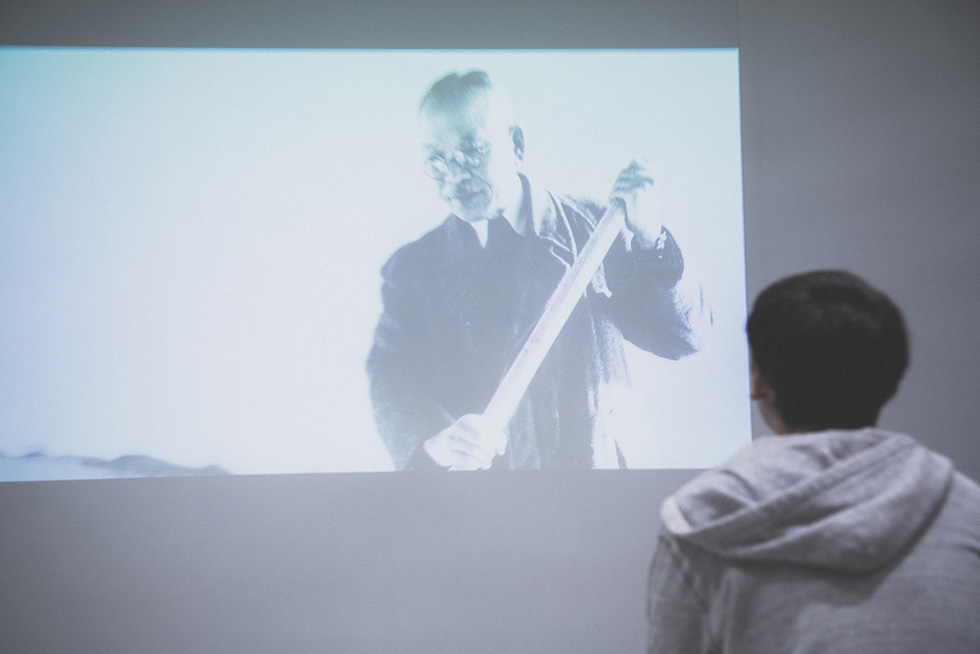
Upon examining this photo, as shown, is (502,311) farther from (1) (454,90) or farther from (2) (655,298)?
(1) (454,90)

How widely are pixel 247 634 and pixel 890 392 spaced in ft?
6.91

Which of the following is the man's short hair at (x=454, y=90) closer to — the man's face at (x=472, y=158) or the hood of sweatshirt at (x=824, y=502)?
the man's face at (x=472, y=158)

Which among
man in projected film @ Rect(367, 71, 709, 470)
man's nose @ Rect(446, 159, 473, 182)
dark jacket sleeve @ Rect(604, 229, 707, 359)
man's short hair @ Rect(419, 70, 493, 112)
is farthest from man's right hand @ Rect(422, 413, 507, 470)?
man's short hair @ Rect(419, 70, 493, 112)

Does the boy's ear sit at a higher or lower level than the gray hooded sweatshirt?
higher

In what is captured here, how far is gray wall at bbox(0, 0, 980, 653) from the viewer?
2.24m

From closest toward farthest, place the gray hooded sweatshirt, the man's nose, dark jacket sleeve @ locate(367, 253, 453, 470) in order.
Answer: the gray hooded sweatshirt
dark jacket sleeve @ locate(367, 253, 453, 470)
the man's nose

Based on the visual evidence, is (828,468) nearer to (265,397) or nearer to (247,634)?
(265,397)

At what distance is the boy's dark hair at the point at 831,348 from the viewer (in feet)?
2.02

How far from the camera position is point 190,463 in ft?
7.23

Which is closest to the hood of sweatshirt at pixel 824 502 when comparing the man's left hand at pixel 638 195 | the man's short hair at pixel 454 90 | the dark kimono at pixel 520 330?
the dark kimono at pixel 520 330

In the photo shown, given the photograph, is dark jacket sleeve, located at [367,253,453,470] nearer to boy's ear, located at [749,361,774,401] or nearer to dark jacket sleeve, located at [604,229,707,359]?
dark jacket sleeve, located at [604,229,707,359]

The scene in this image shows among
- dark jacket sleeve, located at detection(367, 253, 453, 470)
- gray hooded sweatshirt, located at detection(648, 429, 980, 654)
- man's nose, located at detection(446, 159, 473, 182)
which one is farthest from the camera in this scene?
man's nose, located at detection(446, 159, 473, 182)

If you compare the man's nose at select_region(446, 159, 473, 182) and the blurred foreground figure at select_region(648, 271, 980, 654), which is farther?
the man's nose at select_region(446, 159, 473, 182)

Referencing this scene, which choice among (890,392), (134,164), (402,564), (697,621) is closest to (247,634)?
(402,564)
